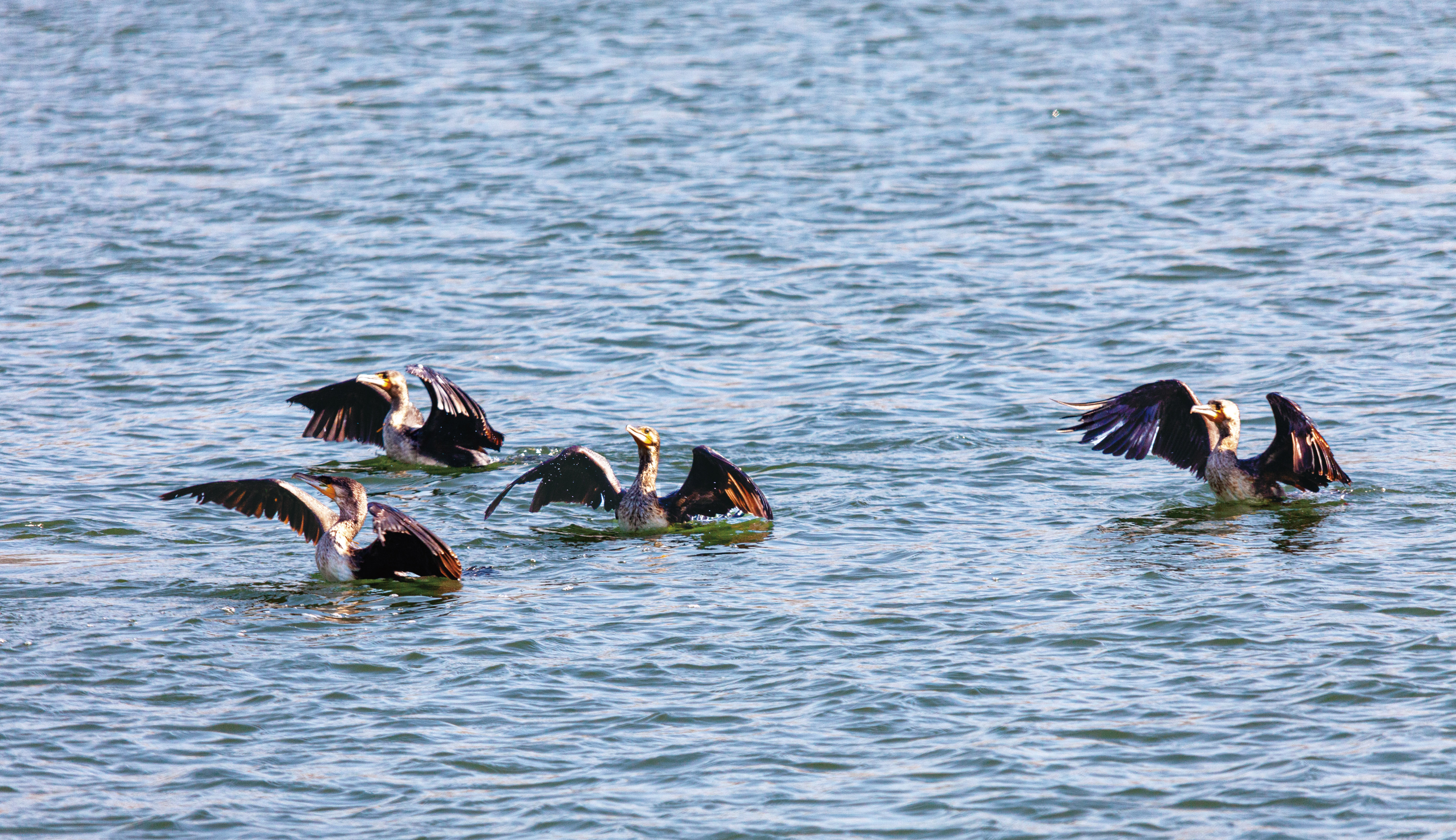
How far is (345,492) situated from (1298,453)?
657 cm

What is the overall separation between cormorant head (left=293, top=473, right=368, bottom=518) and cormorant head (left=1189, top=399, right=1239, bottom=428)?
5948 millimetres

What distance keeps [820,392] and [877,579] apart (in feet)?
14.4

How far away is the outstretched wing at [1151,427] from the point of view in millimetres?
12297

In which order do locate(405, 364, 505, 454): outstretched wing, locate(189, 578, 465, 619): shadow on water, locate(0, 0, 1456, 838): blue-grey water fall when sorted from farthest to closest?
1. locate(405, 364, 505, 454): outstretched wing
2. locate(189, 578, 465, 619): shadow on water
3. locate(0, 0, 1456, 838): blue-grey water

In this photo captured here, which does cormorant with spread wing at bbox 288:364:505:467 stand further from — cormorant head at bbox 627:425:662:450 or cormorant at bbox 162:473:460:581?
cormorant at bbox 162:473:460:581

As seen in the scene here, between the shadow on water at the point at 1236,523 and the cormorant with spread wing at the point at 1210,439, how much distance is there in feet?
0.48

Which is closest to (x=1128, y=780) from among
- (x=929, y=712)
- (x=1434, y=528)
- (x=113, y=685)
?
(x=929, y=712)

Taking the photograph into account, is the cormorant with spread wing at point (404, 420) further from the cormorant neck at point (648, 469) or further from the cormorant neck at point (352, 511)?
the cormorant neck at point (352, 511)

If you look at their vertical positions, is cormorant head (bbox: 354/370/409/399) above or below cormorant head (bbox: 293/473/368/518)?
above

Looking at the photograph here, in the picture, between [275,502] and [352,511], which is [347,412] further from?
[352,511]

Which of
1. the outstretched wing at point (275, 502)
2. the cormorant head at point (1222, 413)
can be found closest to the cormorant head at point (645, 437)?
the outstretched wing at point (275, 502)

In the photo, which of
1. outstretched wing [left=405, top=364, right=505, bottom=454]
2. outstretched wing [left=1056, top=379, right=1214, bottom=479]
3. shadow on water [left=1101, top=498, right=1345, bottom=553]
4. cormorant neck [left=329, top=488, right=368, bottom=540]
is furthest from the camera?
outstretched wing [left=405, top=364, right=505, bottom=454]

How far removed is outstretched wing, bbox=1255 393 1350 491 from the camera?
448 inches

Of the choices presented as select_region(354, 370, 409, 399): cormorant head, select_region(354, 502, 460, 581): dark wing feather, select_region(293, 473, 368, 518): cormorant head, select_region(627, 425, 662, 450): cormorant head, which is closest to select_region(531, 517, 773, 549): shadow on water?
select_region(627, 425, 662, 450): cormorant head
